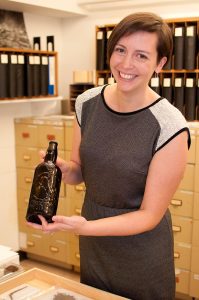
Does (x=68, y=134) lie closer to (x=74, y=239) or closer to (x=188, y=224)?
(x=74, y=239)

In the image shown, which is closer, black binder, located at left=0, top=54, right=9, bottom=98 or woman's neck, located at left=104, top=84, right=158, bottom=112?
woman's neck, located at left=104, top=84, right=158, bottom=112

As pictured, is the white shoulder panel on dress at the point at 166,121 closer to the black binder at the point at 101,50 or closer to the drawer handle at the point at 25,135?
the black binder at the point at 101,50

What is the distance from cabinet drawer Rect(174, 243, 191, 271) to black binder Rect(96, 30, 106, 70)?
1.40 metres

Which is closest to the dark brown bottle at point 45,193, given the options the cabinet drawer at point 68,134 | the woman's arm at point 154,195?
the woman's arm at point 154,195

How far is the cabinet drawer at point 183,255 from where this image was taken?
2592 millimetres

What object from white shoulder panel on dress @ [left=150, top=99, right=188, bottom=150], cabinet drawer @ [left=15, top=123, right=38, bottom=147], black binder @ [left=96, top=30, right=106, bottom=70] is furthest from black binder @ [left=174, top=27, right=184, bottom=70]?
white shoulder panel on dress @ [left=150, top=99, right=188, bottom=150]

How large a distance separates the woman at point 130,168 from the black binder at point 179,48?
1.41 metres

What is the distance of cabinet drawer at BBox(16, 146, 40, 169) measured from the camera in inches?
121

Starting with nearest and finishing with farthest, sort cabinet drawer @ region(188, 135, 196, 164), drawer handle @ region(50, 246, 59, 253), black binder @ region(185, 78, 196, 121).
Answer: cabinet drawer @ region(188, 135, 196, 164) → black binder @ region(185, 78, 196, 121) → drawer handle @ region(50, 246, 59, 253)

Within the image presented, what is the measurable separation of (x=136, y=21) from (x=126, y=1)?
1.97m

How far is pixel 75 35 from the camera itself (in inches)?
133

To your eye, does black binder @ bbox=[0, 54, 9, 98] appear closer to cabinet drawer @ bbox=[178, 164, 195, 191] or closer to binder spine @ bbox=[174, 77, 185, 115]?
binder spine @ bbox=[174, 77, 185, 115]

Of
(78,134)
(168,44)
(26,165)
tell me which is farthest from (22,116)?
(168,44)

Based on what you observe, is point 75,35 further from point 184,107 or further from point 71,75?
point 184,107
